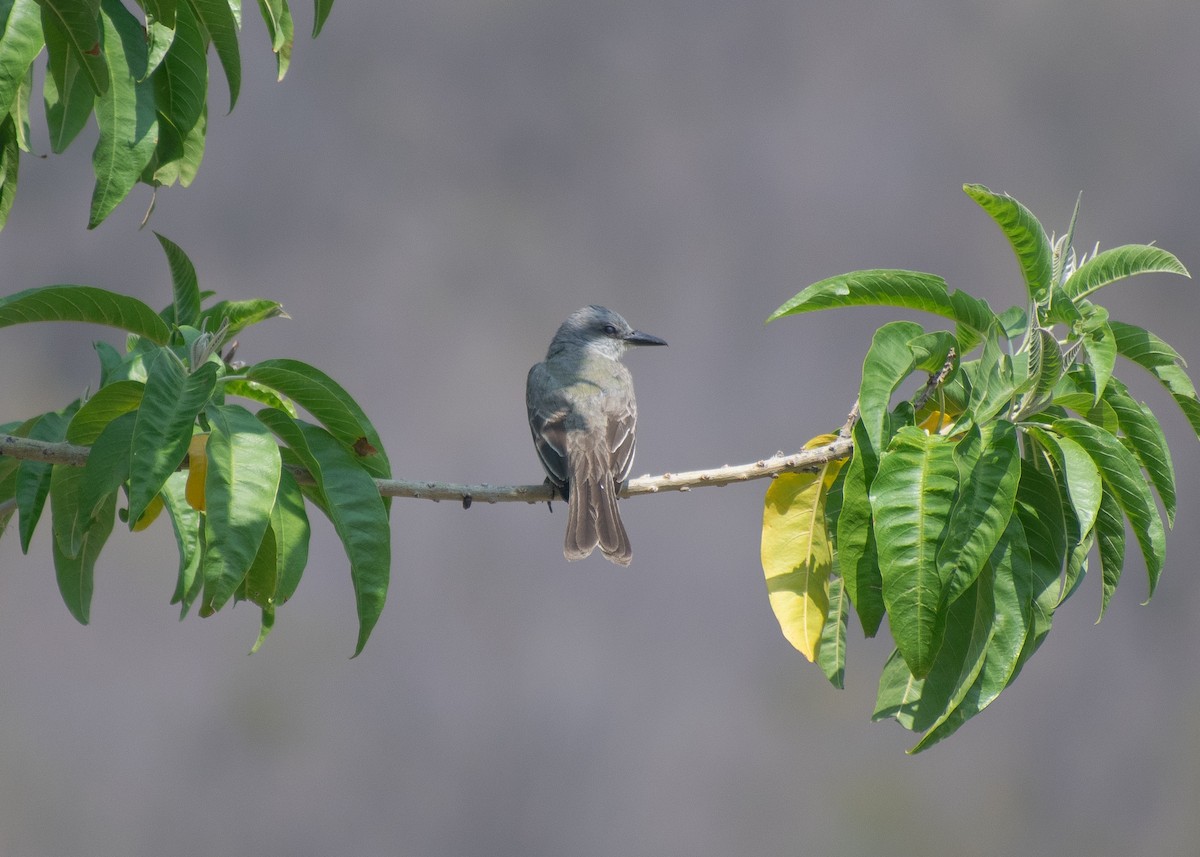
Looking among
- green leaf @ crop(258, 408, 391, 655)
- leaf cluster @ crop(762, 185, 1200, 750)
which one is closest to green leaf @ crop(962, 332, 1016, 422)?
leaf cluster @ crop(762, 185, 1200, 750)

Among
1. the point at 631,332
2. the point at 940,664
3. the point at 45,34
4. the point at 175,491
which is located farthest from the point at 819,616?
the point at 631,332

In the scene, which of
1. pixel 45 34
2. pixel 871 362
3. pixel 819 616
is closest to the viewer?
pixel 45 34

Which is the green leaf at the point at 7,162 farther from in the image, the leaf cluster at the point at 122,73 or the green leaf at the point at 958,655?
the green leaf at the point at 958,655

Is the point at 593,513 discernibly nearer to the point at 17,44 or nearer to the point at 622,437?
the point at 622,437

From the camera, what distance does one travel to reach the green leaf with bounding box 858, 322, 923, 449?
1.76 meters

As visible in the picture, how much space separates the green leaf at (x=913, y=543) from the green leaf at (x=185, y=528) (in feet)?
3.30

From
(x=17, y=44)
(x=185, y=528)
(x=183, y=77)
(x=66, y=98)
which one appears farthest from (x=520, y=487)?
(x=17, y=44)

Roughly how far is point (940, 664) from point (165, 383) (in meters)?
1.22

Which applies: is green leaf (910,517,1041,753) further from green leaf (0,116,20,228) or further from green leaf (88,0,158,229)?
green leaf (0,116,20,228)

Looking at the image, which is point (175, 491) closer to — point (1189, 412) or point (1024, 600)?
point (1024, 600)

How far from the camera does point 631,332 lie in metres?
4.57

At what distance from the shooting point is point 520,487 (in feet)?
8.36

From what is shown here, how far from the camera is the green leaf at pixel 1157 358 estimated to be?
1917 millimetres

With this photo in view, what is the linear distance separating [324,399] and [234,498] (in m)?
0.33
